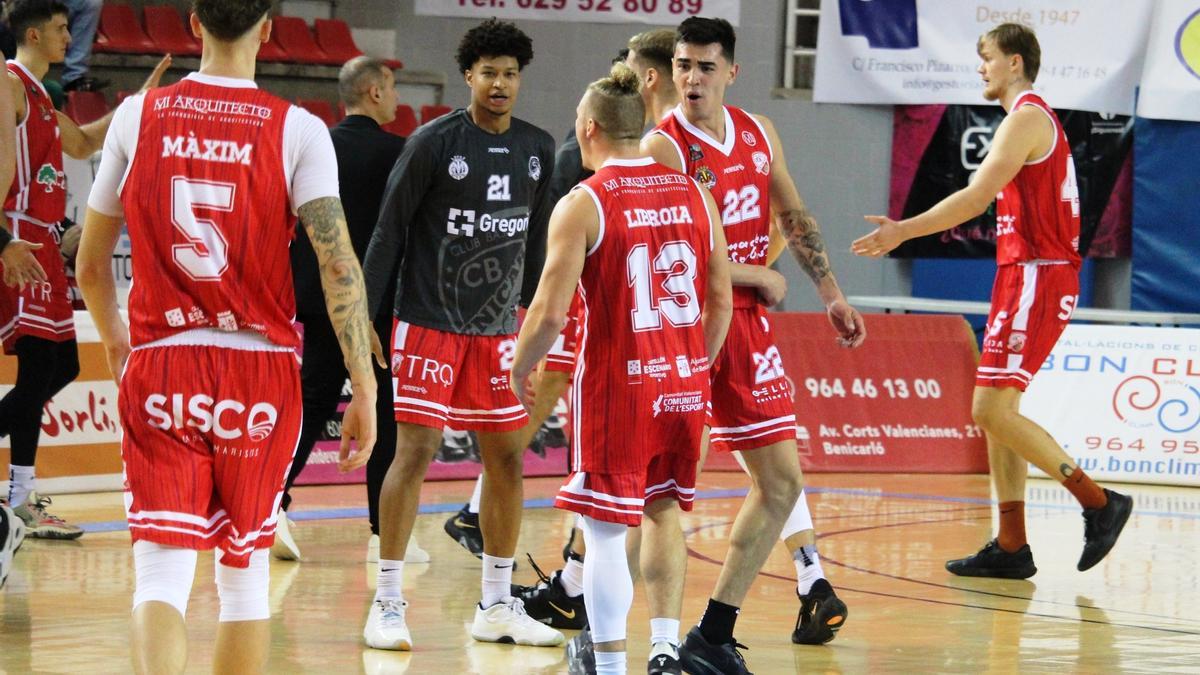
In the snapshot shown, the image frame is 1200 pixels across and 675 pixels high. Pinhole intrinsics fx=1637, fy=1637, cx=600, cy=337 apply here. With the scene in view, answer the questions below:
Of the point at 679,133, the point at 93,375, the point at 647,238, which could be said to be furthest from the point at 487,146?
the point at 93,375

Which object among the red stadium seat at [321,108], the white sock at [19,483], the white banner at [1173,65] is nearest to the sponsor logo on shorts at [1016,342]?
the white sock at [19,483]

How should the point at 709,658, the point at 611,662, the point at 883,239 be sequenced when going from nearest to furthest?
the point at 611,662 → the point at 709,658 → the point at 883,239

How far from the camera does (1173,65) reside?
14.9 m

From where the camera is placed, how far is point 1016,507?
24.4 ft

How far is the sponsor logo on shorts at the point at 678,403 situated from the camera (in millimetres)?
4578

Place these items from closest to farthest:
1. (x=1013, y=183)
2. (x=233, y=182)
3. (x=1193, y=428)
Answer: (x=233, y=182), (x=1013, y=183), (x=1193, y=428)

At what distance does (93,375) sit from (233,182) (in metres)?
6.13

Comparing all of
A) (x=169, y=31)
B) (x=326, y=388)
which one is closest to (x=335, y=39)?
(x=169, y=31)

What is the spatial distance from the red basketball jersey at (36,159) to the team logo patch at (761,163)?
3.57m

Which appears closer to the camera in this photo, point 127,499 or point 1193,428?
point 127,499

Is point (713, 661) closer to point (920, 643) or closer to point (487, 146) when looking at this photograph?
point (920, 643)

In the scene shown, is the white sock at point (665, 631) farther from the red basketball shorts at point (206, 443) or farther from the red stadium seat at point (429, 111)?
the red stadium seat at point (429, 111)

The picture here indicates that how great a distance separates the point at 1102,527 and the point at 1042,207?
144cm

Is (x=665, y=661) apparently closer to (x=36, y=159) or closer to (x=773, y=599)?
(x=773, y=599)
